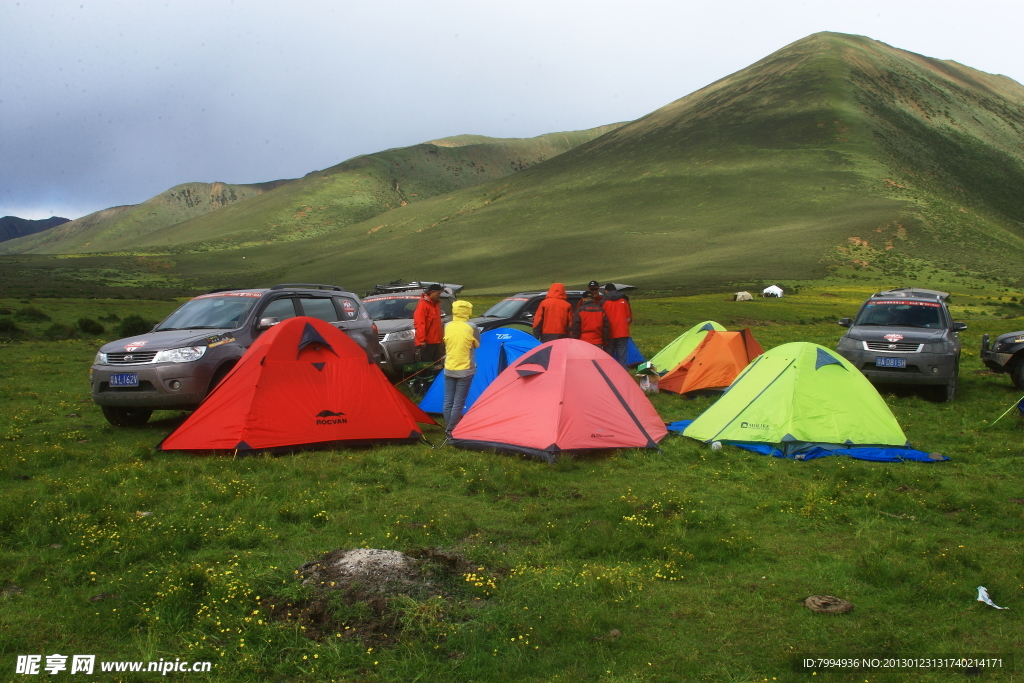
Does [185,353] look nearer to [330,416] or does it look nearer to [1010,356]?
[330,416]

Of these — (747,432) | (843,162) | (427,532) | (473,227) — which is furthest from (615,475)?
(843,162)

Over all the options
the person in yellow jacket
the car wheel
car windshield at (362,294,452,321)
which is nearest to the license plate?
the car wheel

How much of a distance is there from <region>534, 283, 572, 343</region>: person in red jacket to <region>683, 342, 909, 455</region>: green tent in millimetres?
3735

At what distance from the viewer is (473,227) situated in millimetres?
131750

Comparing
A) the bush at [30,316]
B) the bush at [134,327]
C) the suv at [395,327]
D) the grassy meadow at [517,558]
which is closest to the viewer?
the grassy meadow at [517,558]

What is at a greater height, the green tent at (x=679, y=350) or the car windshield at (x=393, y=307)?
the car windshield at (x=393, y=307)

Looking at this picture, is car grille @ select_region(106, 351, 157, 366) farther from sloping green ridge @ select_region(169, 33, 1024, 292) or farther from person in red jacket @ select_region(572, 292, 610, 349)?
sloping green ridge @ select_region(169, 33, 1024, 292)

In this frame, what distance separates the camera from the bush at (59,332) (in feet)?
95.6

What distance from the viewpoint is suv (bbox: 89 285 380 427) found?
438 inches

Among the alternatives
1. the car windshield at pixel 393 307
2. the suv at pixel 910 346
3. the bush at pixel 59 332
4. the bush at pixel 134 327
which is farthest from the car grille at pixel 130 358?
the bush at pixel 59 332

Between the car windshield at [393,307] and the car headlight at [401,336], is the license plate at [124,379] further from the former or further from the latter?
the car windshield at [393,307]

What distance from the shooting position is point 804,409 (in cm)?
1049

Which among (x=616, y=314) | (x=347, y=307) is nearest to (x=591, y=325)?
(x=616, y=314)

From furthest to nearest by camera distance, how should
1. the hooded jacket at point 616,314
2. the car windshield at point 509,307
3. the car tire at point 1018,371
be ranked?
the car windshield at point 509,307, the hooded jacket at point 616,314, the car tire at point 1018,371
